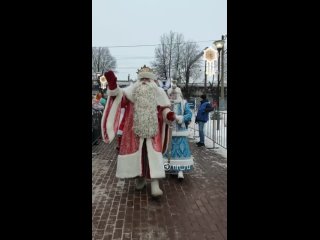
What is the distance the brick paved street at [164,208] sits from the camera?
3592mm

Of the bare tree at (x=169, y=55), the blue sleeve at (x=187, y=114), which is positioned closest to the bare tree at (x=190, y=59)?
the bare tree at (x=169, y=55)

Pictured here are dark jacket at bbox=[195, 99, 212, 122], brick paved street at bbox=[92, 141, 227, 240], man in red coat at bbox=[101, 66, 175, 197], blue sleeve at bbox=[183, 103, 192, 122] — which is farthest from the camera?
dark jacket at bbox=[195, 99, 212, 122]

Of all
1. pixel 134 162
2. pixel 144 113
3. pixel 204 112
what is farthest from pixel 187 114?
pixel 204 112

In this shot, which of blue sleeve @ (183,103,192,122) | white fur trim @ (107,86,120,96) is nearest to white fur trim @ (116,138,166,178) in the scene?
white fur trim @ (107,86,120,96)

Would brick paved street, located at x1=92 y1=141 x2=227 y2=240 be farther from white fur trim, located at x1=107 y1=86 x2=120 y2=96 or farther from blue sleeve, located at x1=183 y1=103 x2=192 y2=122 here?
white fur trim, located at x1=107 y1=86 x2=120 y2=96

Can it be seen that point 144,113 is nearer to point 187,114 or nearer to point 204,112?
point 187,114

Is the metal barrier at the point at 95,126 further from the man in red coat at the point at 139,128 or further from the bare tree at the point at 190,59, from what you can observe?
the bare tree at the point at 190,59

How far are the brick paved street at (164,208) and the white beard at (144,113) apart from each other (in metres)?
1.05

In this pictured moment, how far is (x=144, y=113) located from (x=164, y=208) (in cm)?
148

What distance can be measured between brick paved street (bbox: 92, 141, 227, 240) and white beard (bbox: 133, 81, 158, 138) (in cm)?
105

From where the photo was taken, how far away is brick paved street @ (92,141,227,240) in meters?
3.59

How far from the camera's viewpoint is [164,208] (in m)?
4.44
